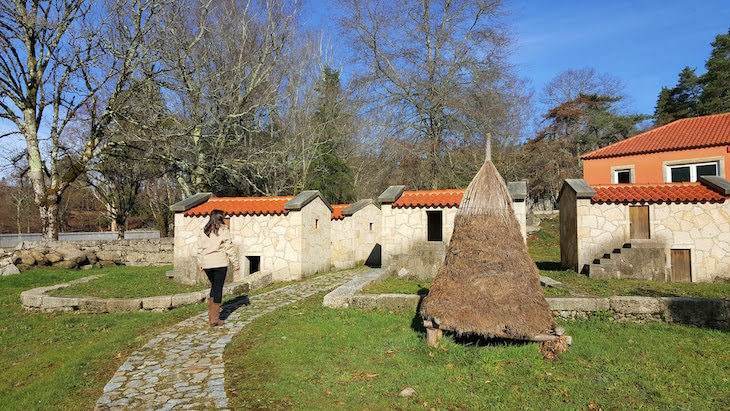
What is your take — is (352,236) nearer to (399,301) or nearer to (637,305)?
(399,301)

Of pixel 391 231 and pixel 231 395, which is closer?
pixel 231 395

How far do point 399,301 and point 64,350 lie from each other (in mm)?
5343

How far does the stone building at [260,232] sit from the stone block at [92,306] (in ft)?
12.0

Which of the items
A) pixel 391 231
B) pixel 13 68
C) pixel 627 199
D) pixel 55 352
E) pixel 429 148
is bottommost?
pixel 55 352

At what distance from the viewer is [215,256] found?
707 centimetres

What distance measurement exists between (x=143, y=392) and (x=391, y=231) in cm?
1018

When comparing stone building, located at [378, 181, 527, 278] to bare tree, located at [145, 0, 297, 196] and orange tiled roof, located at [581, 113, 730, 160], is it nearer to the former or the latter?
bare tree, located at [145, 0, 297, 196]

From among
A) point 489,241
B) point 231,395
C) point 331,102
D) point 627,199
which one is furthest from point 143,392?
point 331,102

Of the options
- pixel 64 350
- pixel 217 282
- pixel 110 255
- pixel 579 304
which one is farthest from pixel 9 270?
pixel 579 304

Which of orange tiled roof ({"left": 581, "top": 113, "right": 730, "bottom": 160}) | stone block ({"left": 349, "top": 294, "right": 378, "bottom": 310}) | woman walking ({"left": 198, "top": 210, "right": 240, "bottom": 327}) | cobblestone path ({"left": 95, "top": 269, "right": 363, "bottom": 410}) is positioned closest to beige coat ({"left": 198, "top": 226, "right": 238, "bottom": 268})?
woman walking ({"left": 198, "top": 210, "right": 240, "bottom": 327})

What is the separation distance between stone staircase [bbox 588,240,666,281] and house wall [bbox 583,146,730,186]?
28.6 ft

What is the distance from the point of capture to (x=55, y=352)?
6.00 m

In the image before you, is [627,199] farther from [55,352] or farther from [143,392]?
[55,352]

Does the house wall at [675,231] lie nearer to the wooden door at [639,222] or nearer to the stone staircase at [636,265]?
the wooden door at [639,222]
